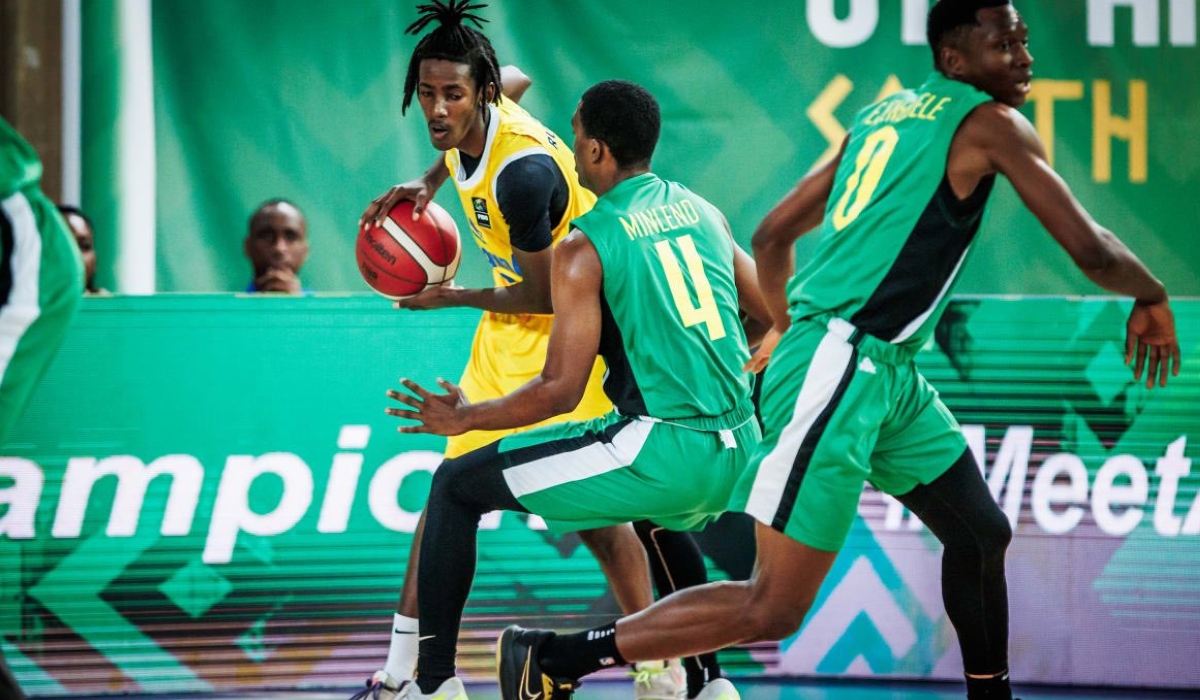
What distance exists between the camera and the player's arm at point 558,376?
377cm

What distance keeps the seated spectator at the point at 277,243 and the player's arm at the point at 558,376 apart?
3.50 meters

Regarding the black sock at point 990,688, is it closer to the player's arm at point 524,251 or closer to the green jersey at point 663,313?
the green jersey at point 663,313

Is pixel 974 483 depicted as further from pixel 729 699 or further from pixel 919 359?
pixel 919 359

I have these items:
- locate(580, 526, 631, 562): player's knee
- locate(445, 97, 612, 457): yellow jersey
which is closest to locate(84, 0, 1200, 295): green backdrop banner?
locate(445, 97, 612, 457): yellow jersey

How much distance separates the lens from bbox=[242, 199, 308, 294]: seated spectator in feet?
23.6

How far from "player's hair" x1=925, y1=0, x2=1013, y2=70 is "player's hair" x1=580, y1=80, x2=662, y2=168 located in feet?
2.53

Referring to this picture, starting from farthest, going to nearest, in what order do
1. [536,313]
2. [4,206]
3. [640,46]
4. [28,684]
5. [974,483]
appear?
[640,46] → [28,684] → [536,313] → [974,483] → [4,206]

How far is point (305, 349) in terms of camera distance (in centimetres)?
524

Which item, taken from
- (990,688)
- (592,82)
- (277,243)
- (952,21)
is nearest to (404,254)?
(952,21)

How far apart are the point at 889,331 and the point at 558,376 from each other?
34.3 inches

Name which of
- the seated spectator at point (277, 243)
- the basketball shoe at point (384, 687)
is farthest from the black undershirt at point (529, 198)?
the seated spectator at point (277, 243)

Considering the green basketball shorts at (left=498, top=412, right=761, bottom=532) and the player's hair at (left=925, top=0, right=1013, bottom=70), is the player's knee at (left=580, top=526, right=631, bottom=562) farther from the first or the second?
the player's hair at (left=925, top=0, right=1013, bottom=70)

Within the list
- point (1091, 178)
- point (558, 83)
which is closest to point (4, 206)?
point (558, 83)

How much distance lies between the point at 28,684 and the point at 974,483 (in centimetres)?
341
